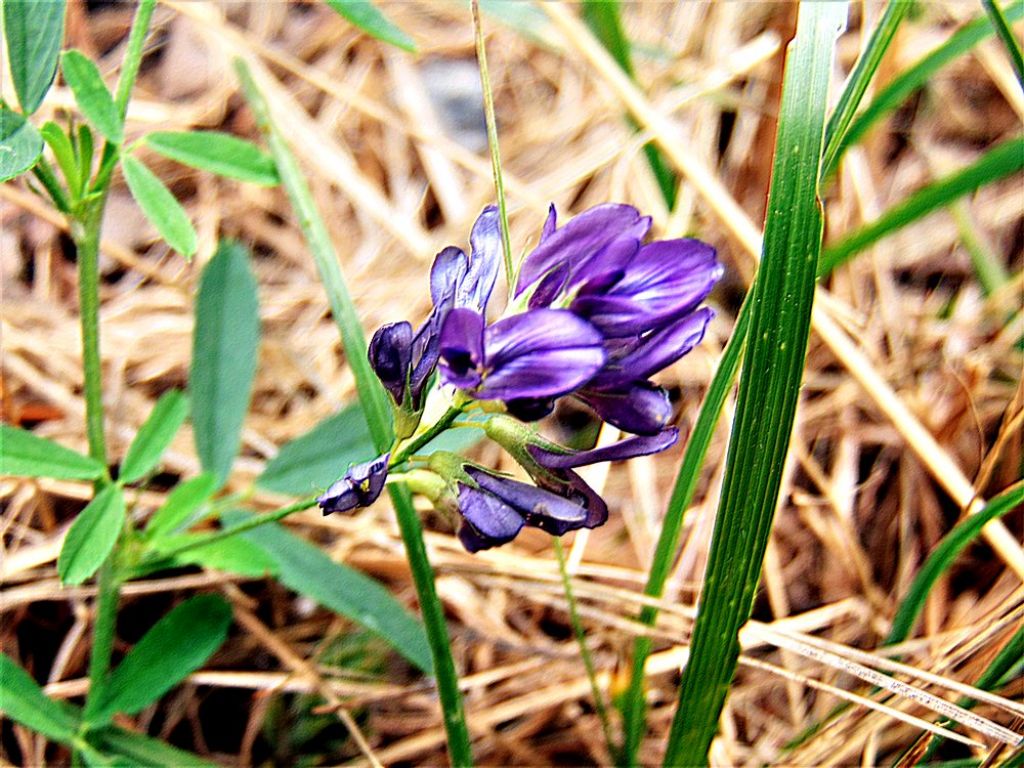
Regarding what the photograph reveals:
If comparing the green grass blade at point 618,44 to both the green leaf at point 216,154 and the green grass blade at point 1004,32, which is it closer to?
the green leaf at point 216,154

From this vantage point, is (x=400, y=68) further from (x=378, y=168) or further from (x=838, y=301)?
(x=838, y=301)

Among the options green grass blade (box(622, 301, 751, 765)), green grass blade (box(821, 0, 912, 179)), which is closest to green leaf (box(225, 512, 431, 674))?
green grass blade (box(622, 301, 751, 765))

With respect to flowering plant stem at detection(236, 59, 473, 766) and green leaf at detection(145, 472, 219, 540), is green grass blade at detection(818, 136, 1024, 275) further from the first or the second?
green leaf at detection(145, 472, 219, 540)

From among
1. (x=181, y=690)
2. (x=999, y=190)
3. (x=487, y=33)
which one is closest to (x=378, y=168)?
(x=487, y=33)

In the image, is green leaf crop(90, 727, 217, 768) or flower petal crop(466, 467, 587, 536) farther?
green leaf crop(90, 727, 217, 768)

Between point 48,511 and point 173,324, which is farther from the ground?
point 173,324

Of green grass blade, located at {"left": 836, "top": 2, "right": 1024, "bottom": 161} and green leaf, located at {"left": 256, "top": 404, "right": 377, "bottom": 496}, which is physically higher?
green grass blade, located at {"left": 836, "top": 2, "right": 1024, "bottom": 161}
